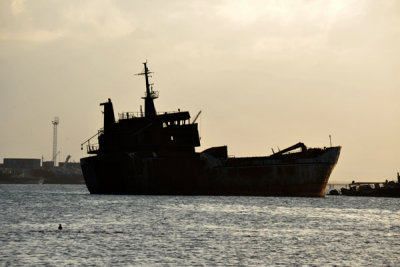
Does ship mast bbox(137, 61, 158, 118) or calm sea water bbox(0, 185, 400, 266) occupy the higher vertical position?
ship mast bbox(137, 61, 158, 118)

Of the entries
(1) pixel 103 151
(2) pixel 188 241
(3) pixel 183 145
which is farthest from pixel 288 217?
(1) pixel 103 151

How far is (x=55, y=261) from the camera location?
36656 millimetres

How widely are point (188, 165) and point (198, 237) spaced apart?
4545cm

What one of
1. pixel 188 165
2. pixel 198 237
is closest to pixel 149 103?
pixel 188 165

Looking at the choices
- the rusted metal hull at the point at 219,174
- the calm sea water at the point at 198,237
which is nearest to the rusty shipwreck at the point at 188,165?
the rusted metal hull at the point at 219,174

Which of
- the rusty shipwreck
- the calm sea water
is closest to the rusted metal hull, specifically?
the rusty shipwreck

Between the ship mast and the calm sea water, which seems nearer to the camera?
the calm sea water

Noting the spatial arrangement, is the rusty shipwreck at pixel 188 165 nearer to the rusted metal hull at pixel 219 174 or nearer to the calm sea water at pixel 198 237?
the rusted metal hull at pixel 219 174

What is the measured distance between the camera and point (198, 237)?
48.2m

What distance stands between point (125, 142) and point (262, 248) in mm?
53806

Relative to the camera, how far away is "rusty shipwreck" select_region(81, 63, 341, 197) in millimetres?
93312

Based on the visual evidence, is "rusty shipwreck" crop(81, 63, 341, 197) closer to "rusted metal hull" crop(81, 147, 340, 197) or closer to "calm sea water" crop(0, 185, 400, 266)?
"rusted metal hull" crop(81, 147, 340, 197)

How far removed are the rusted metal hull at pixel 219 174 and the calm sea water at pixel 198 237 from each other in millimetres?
16434

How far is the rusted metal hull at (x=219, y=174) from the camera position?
9312 centimetres
